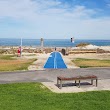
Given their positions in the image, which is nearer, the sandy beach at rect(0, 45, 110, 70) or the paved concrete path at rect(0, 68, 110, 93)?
the paved concrete path at rect(0, 68, 110, 93)

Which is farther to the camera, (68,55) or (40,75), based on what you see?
(68,55)

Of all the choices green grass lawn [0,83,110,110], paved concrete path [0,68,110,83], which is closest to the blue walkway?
paved concrete path [0,68,110,83]

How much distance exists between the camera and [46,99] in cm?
1382

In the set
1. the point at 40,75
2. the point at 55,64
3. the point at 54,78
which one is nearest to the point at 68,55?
the point at 55,64

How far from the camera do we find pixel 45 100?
13641 mm

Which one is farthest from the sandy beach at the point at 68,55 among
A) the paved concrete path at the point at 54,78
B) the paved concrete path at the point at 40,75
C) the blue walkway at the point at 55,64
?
the paved concrete path at the point at 54,78

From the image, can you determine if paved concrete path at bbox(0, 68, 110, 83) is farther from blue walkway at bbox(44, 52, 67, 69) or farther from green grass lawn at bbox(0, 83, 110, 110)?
blue walkway at bbox(44, 52, 67, 69)

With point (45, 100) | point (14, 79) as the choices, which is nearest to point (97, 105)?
point (45, 100)

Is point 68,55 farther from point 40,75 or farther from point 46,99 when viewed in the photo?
point 46,99

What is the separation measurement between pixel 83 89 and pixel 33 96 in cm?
331

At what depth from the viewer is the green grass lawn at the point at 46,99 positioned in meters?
12.5

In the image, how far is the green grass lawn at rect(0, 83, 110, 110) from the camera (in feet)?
41.1

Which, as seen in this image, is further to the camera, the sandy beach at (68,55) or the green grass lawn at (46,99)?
the sandy beach at (68,55)

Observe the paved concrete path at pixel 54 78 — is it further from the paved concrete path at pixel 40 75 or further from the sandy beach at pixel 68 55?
the sandy beach at pixel 68 55
